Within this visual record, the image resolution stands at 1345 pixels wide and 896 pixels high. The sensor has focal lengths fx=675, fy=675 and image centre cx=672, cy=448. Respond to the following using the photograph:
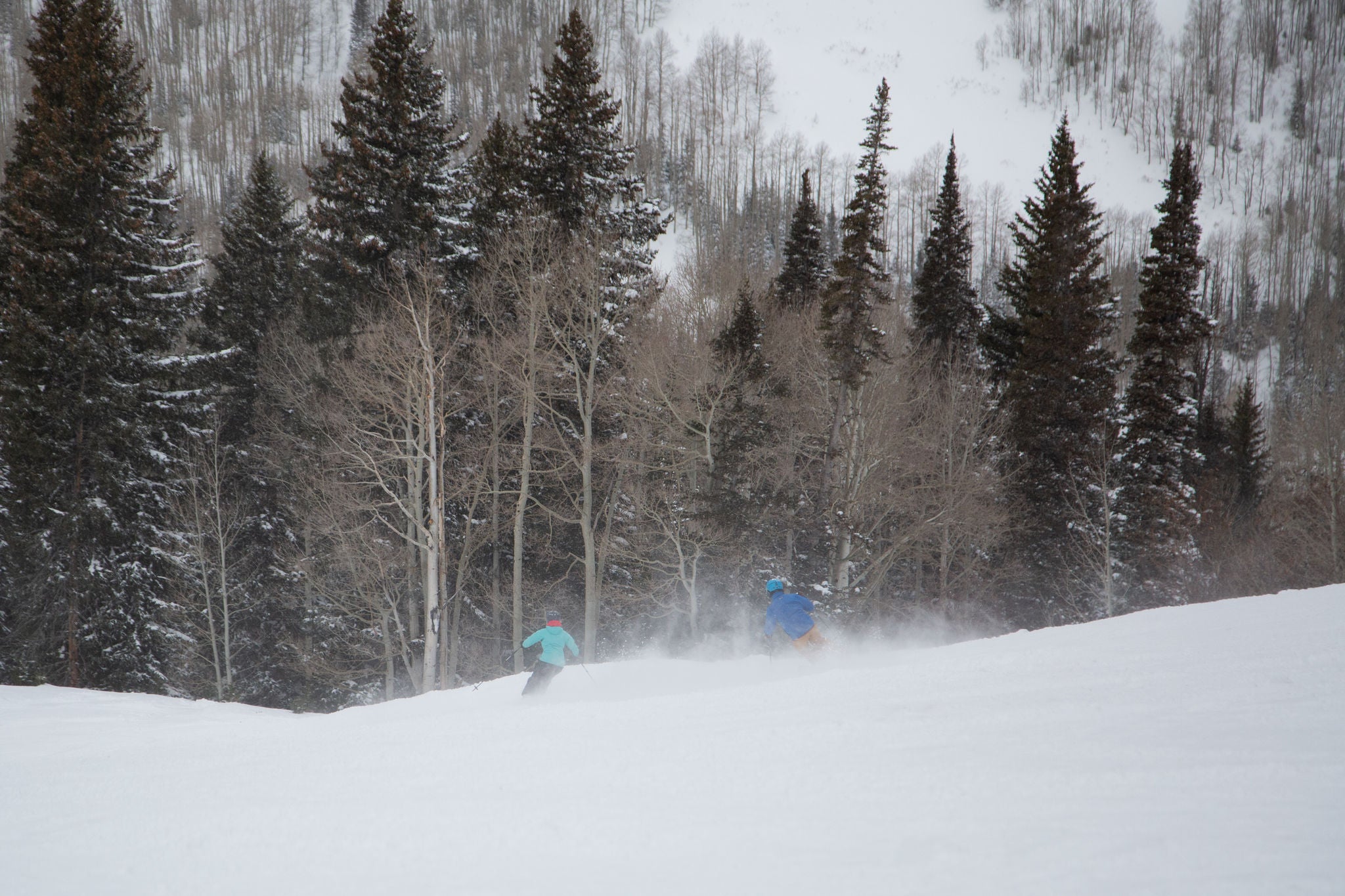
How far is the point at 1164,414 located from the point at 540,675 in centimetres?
2386

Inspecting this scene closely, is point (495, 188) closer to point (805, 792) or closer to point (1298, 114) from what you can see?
point (805, 792)

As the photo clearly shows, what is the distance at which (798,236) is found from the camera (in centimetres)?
3269

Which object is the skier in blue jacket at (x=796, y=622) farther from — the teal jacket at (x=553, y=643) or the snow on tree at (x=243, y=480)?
the snow on tree at (x=243, y=480)

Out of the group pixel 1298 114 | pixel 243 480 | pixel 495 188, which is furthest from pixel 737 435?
pixel 1298 114

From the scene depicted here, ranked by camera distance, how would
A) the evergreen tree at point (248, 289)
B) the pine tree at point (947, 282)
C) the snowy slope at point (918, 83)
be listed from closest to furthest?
1. the evergreen tree at point (248, 289)
2. the pine tree at point (947, 282)
3. the snowy slope at point (918, 83)

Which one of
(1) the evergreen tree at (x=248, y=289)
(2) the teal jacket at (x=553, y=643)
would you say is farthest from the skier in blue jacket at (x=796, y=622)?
(1) the evergreen tree at (x=248, y=289)

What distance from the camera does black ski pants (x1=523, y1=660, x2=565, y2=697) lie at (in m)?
9.79

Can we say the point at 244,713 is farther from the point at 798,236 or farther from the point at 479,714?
the point at 798,236

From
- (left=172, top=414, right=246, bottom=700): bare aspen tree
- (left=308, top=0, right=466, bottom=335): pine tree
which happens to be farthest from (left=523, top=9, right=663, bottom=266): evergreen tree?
(left=172, top=414, right=246, bottom=700): bare aspen tree

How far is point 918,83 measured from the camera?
116062 millimetres

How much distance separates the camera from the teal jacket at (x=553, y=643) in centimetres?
974

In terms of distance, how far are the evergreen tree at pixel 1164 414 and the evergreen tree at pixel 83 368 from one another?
3032cm

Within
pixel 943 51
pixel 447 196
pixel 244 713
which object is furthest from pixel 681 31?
pixel 244 713

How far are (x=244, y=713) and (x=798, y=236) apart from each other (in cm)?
2899
